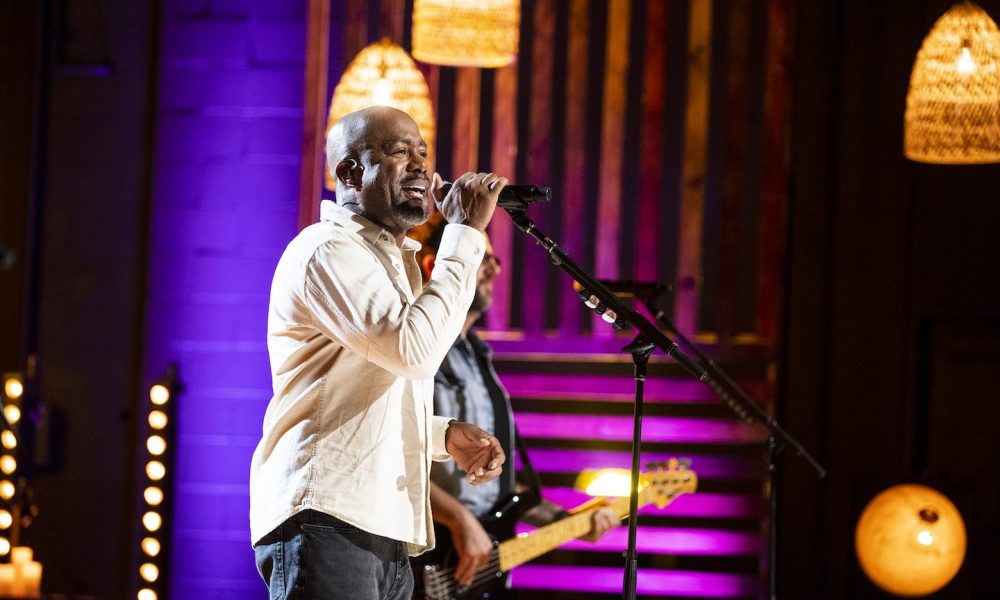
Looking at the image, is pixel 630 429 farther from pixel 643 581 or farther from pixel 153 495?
pixel 153 495

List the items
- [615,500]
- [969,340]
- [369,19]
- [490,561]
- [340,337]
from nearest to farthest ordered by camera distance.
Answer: [340,337], [490,561], [615,500], [969,340], [369,19]

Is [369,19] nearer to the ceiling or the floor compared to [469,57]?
nearer to the ceiling

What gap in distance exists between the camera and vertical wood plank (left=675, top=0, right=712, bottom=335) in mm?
4719

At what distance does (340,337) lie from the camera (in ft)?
6.34

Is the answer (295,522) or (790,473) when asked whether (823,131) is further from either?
(295,522)

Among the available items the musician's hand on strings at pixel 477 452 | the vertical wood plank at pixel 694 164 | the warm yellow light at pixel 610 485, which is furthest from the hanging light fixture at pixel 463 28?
the musician's hand on strings at pixel 477 452

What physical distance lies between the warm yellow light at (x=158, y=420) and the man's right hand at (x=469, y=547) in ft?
5.36

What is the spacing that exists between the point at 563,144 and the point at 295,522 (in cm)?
316

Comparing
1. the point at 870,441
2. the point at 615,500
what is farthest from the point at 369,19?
the point at 870,441

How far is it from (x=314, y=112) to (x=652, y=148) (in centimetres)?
138

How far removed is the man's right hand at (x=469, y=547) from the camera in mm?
3162

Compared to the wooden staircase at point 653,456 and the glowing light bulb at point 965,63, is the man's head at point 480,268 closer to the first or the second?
the wooden staircase at point 653,456

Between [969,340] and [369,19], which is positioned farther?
[369,19]

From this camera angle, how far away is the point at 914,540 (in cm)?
407
